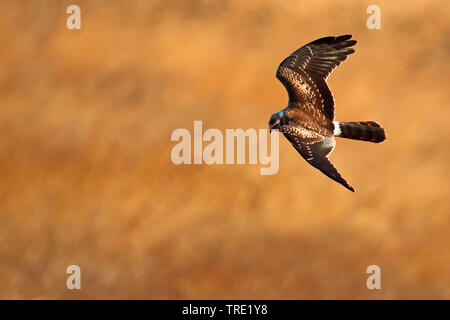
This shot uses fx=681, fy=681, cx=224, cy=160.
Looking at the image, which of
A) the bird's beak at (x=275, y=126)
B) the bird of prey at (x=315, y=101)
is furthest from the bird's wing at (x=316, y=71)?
the bird's beak at (x=275, y=126)

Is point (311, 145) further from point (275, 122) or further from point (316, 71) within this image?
point (316, 71)

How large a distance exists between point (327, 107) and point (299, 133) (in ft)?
2.77

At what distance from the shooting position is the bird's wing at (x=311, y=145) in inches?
502

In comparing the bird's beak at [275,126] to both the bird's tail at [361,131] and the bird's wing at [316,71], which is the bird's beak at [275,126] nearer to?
the bird's wing at [316,71]

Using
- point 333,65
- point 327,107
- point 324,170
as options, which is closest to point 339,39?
point 333,65

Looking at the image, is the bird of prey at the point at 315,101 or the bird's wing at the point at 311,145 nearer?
the bird's wing at the point at 311,145

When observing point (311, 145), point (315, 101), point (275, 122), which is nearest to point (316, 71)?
point (315, 101)

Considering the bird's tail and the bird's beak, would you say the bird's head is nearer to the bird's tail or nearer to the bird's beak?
the bird's beak

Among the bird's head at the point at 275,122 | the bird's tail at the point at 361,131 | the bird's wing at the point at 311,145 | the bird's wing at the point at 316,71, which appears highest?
the bird's wing at the point at 316,71

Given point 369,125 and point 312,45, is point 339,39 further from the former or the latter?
point 369,125

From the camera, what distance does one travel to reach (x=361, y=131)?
1388 centimetres

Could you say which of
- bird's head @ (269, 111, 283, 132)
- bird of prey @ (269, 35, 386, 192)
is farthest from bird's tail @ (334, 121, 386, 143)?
bird's head @ (269, 111, 283, 132)

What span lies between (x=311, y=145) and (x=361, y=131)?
3.97ft

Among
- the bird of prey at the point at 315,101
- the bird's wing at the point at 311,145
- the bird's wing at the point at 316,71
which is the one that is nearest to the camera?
the bird's wing at the point at 311,145
